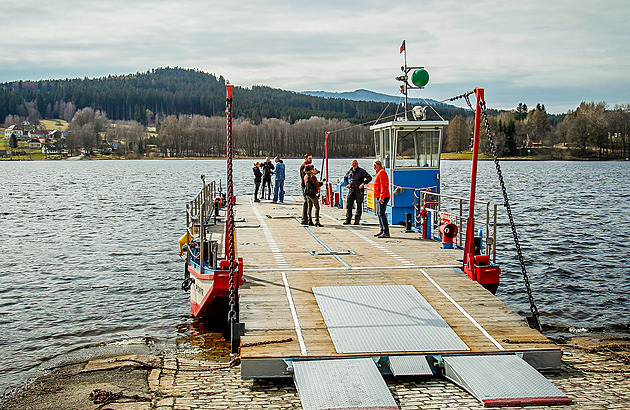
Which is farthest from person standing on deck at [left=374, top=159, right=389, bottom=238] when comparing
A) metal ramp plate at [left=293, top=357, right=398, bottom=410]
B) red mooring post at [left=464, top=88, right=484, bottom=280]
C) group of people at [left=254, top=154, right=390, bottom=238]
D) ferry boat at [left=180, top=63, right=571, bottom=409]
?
metal ramp plate at [left=293, top=357, right=398, bottom=410]

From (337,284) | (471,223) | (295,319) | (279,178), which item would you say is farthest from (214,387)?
(279,178)

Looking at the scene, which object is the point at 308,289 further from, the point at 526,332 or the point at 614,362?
the point at 614,362

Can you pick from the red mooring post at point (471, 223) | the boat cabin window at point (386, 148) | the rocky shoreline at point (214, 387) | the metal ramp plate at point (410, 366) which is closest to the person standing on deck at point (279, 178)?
the boat cabin window at point (386, 148)

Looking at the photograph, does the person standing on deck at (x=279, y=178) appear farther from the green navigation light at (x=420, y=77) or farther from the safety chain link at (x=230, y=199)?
the safety chain link at (x=230, y=199)

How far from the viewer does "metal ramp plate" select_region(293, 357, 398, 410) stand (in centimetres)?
709

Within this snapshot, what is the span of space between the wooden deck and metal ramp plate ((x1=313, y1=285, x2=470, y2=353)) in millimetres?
169

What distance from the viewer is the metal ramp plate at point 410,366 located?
795 cm

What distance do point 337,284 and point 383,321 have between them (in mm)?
1902

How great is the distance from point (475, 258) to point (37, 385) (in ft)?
25.6

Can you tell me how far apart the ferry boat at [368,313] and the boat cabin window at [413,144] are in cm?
310

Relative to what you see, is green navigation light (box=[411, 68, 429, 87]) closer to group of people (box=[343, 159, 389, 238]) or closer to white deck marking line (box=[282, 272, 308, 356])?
group of people (box=[343, 159, 389, 238])

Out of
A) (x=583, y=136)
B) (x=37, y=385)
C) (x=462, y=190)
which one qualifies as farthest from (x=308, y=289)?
(x=583, y=136)

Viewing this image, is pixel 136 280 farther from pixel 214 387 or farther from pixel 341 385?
pixel 341 385

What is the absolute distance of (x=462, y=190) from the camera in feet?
185
